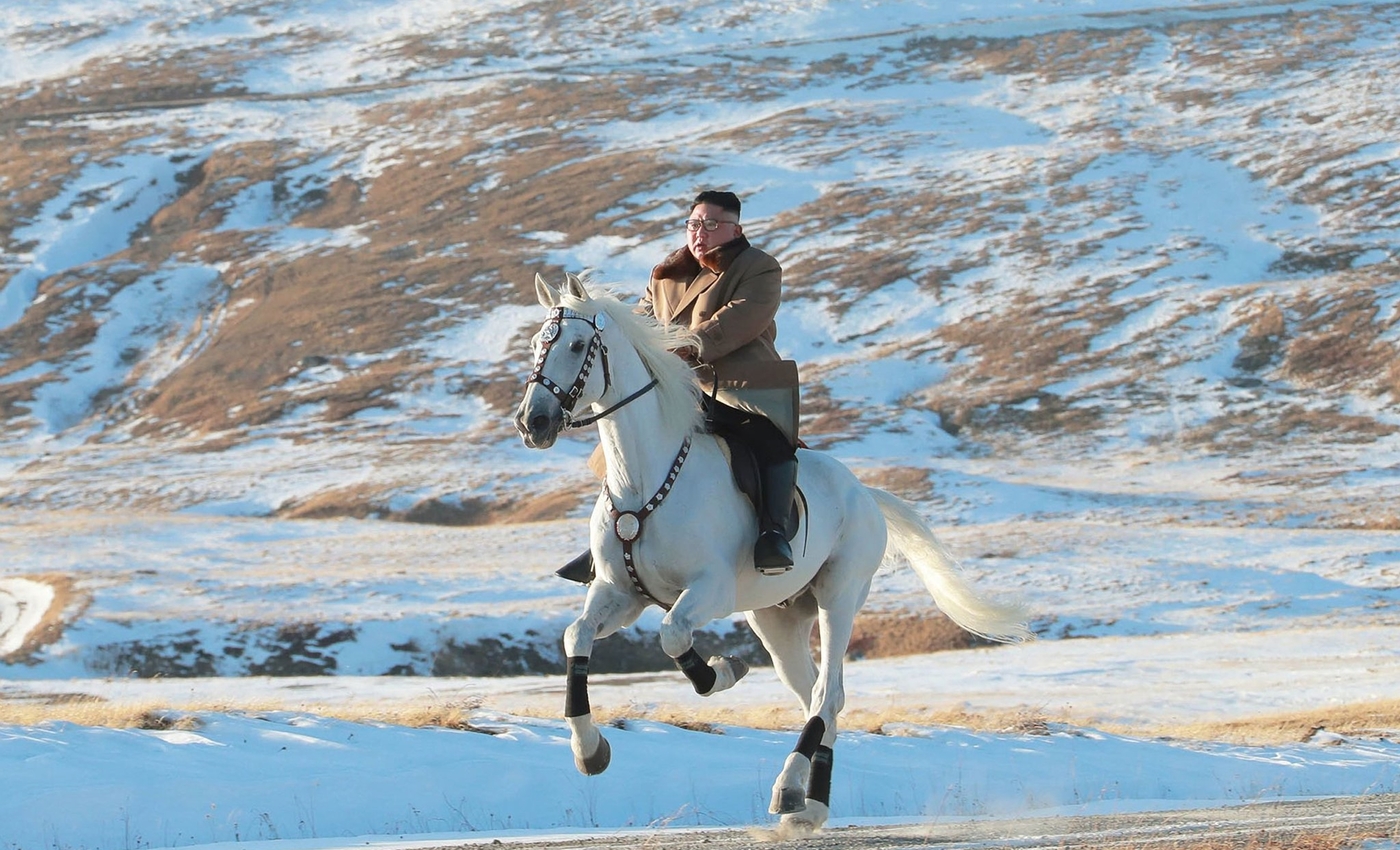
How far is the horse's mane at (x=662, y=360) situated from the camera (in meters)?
10.3

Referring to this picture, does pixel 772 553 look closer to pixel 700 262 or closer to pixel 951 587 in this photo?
pixel 700 262

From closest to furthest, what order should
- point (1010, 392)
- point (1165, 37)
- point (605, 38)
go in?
point (1010, 392) < point (1165, 37) < point (605, 38)

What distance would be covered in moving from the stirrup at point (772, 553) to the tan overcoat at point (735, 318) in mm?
1114

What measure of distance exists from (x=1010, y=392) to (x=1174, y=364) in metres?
7.35

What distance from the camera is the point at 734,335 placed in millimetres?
11078

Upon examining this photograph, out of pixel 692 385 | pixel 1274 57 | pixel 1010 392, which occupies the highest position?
pixel 692 385

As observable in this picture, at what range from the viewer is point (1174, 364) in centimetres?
6719

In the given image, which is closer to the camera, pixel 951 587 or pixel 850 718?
pixel 951 587

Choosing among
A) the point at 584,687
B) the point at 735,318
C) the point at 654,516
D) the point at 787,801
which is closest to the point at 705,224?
the point at 735,318

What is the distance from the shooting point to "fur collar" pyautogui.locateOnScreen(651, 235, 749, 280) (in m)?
11.3

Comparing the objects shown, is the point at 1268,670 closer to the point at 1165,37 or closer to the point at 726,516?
the point at 726,516

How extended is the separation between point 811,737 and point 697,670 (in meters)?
1.16

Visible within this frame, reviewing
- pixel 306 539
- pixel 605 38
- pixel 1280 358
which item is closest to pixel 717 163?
pixel 605 38

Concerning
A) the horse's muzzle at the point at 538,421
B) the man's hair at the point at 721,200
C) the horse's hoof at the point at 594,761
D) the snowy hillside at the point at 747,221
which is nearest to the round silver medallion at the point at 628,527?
the horse's muzzle at the point at 538,421
